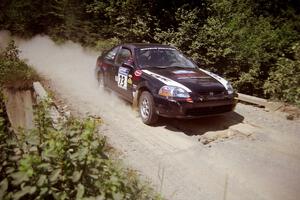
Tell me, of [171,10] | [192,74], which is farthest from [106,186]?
[171,10]

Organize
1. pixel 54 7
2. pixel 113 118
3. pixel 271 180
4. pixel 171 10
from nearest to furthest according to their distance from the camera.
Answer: pixel 271 180
pixel 113 118
pixel 171 10
pixel 54 7

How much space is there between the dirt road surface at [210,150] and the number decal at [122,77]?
2.10 feet

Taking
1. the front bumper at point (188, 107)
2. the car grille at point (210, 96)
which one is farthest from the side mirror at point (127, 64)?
the car grille at point (210, 96)

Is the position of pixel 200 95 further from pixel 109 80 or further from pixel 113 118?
pixel 109 80

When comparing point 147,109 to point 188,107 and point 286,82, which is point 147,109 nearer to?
point 188,107

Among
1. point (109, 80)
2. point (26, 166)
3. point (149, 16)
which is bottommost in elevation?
point (109, 80)

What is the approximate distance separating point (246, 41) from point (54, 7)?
11189mm

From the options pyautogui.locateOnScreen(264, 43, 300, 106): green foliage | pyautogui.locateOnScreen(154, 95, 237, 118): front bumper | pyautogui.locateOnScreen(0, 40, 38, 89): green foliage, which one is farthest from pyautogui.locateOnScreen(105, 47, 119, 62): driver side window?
pyautogui.locateOnScreen(264, 43, 300, 106): green foliage

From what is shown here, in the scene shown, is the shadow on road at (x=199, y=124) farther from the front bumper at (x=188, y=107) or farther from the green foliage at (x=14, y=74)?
the green foliage at (x=14, y=74)

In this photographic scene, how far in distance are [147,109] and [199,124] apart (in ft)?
3.99

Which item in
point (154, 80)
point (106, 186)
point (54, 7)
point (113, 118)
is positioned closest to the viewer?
point (106, 186)

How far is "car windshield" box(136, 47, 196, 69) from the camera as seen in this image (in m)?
7.62

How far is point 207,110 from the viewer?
6.57 meters

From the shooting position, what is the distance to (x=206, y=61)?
1166 cm
